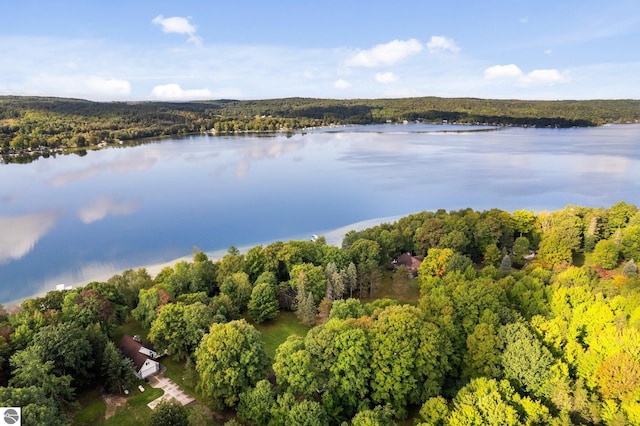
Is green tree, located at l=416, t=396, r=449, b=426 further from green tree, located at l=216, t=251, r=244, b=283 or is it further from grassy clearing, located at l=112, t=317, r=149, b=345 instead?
grassy clearing, located at l=112, t=317, r=149, b=345

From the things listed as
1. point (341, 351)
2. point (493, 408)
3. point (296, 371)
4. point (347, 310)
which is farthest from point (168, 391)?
point (493, 408)

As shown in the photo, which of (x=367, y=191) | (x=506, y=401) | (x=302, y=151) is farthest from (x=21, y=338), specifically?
(x=302, y=151)

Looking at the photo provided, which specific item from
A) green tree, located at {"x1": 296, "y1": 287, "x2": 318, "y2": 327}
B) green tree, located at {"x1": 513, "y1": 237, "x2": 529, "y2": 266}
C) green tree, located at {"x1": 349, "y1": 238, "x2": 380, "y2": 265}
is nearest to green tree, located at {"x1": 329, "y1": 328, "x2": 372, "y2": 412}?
green tree, located at {"x1": 296, "y1": 287, "x2": 318, "y2": 327}

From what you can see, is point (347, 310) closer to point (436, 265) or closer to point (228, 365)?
point (228, 365)

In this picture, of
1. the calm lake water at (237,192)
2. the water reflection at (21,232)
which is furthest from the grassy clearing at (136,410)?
the water reflection at (21,232)
